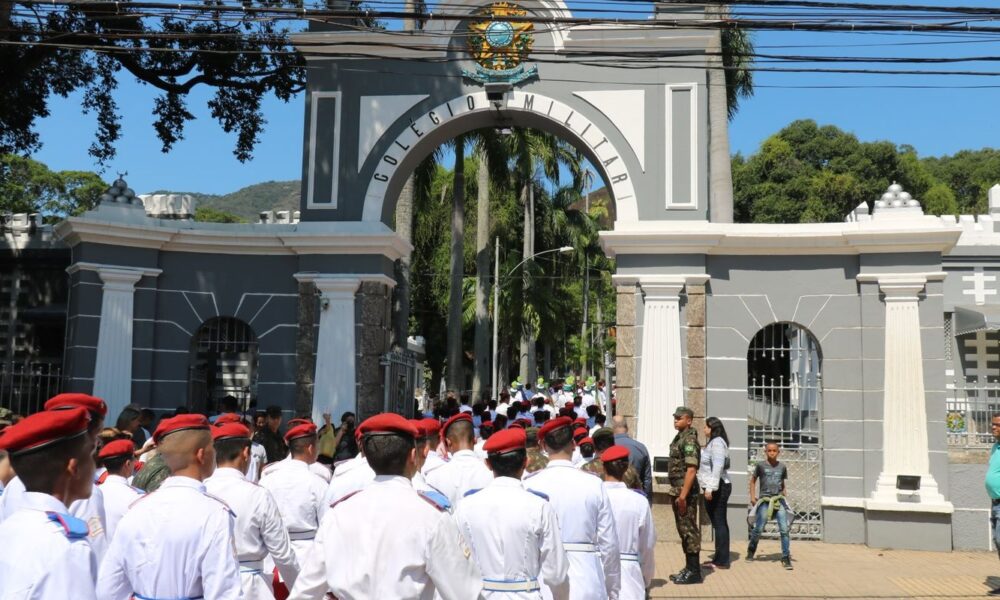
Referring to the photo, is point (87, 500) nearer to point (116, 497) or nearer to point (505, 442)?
point (116, 497)

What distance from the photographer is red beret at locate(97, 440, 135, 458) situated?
6.70 m

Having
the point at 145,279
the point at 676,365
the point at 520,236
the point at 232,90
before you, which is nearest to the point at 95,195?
the point at 520,236

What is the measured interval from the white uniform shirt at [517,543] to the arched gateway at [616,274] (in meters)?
9.12

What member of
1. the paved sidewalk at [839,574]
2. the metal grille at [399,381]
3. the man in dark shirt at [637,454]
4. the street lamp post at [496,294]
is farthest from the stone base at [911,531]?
the street lamp post at [496,294]

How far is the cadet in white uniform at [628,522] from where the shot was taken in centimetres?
747

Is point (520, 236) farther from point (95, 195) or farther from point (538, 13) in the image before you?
point (538, 13)

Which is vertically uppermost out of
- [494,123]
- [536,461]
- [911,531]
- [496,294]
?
[494,123]

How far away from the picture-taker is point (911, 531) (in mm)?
14031

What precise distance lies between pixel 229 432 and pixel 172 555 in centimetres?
192

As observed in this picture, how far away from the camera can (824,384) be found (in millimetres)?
14805

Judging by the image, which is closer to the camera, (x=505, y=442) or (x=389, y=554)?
(x=389, y=554)

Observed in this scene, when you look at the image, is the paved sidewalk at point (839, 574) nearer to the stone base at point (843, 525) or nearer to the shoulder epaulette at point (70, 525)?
the stone base at point (843, 525)

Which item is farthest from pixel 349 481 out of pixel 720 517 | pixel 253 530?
pixel 720 517

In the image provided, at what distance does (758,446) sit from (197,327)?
27.9 feet
